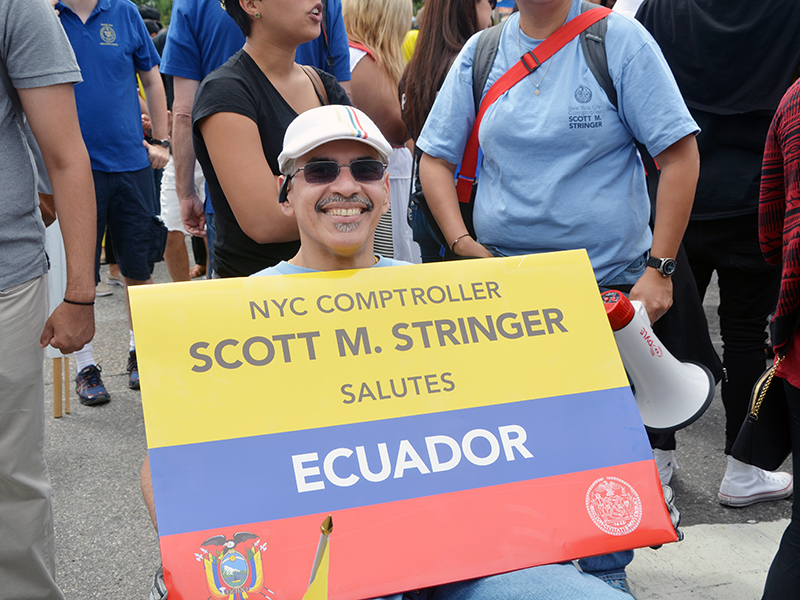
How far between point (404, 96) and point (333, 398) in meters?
1.85

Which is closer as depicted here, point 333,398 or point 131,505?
point 333,398

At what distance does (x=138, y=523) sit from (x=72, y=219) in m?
A: 1.43

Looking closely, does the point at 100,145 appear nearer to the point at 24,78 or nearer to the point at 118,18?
the point at 118,18

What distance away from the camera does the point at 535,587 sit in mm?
1312

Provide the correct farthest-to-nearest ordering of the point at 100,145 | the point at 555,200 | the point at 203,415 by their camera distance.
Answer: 1. the point at 100,145
2. the point at 555,200
3. the point at 203,415

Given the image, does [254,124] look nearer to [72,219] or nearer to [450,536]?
[72,219]

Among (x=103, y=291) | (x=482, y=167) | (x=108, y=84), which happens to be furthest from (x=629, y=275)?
(x=103, y=291)

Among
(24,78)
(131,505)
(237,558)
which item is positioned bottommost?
(131,505)

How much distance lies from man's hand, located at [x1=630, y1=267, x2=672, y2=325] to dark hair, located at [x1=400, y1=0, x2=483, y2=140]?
1.12 m

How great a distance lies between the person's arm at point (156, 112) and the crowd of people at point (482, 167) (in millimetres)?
1352

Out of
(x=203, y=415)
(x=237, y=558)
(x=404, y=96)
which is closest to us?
(x=237, y=558)

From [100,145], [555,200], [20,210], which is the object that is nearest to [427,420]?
[555,200]

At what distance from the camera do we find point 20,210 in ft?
6.08

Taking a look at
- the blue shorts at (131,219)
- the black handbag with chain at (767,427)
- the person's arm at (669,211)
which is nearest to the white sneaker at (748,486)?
the black handbag with chain at (767,427)
